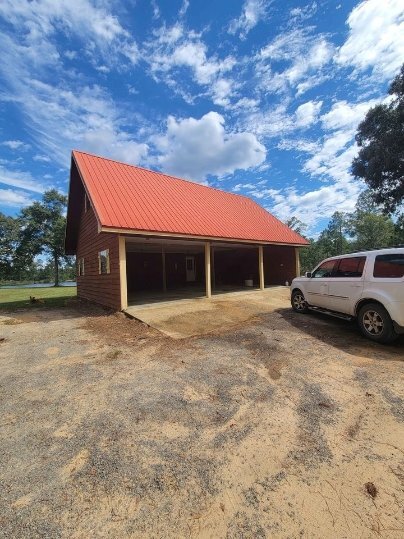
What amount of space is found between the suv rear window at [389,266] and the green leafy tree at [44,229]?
38534 millimetres

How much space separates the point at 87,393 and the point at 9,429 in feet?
3.14

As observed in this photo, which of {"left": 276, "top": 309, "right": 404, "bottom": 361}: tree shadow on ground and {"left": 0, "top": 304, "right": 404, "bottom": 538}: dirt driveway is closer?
{"left": 0, "top": 304, "right": 404, "bottom": 538}: dirt driveway

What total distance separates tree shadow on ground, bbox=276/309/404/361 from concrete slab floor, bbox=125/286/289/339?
148 cm

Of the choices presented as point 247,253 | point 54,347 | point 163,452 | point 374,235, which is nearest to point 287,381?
point 163,452

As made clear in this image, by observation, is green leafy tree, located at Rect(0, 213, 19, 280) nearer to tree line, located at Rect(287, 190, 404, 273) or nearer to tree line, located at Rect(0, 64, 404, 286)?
tree line, located at Rect(0, 64, 404, 286)

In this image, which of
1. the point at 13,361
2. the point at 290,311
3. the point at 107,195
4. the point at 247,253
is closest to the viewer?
the point at 13,361

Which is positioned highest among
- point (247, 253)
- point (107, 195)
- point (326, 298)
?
point (107, 195)

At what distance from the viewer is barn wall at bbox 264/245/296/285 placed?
17.3 m

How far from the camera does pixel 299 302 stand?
348 inches

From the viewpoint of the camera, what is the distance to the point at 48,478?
2.33m

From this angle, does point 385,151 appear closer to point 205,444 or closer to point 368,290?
point 368,290

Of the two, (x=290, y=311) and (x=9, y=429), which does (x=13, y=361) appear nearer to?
(x=9, y=429)

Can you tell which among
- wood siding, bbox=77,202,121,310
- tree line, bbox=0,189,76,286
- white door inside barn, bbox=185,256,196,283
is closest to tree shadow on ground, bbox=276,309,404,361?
wood siding, bbox=77,202,121,310

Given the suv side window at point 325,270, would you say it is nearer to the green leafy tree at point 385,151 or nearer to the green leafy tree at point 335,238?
the green leafy tree at point 385,151
